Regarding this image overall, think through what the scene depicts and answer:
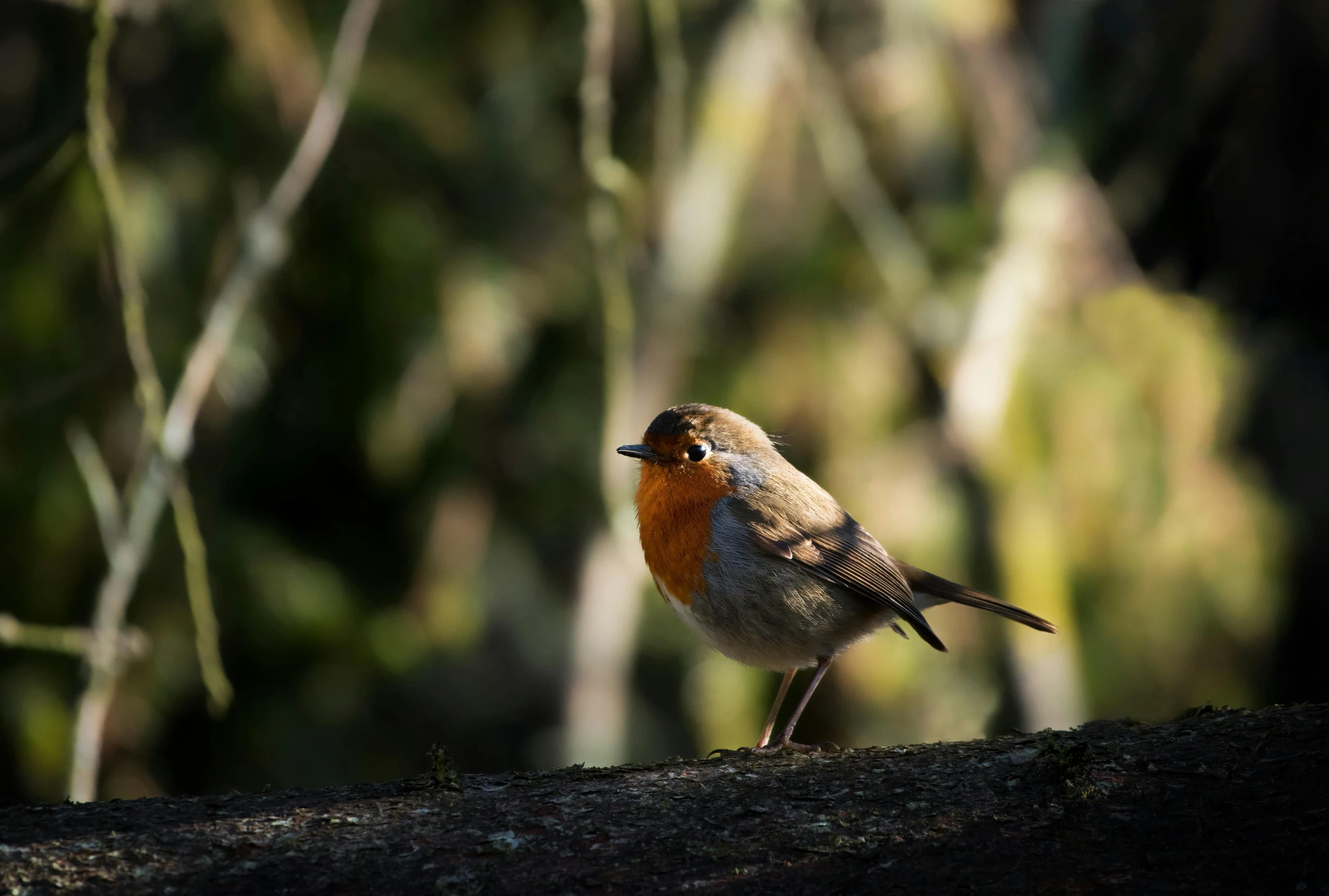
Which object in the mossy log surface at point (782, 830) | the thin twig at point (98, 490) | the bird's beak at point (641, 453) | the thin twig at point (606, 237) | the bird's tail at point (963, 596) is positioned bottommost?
the mossy log surface at point (782, 830)

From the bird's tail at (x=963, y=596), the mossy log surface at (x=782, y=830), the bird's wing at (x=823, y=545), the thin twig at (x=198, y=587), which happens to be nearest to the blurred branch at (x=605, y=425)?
the bird's wing at (x=823, y=545)

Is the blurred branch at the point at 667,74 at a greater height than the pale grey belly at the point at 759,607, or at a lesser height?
greater

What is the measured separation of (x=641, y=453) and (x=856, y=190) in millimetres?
1481

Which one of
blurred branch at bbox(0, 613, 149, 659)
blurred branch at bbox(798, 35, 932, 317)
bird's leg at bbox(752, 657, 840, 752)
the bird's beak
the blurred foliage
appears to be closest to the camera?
bird's leg at bbox(752, 657, 840, 752)

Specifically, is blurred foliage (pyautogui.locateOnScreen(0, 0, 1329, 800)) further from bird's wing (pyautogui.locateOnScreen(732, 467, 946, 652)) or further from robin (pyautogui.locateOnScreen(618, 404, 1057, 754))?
bird's wing (pyautogui.locateOnScreen(732, 467, 946, 652))

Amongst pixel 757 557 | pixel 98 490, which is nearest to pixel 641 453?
pixel 757 557

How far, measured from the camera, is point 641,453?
3.64 meters

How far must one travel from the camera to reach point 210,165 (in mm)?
5656

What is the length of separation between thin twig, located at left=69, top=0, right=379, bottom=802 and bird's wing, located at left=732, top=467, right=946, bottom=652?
1471 mm

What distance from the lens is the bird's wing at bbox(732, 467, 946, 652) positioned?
3.49m

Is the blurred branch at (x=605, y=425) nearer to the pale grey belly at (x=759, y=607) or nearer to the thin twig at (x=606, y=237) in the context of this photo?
the thin twig at (x=606, y=237)

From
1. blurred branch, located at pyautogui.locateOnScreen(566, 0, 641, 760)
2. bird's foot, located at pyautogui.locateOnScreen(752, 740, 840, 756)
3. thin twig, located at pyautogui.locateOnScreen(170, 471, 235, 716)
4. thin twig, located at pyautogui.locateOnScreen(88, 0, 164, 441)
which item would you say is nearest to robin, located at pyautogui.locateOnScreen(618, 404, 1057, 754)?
blurred branch, located at pyautogui.locateOnScreen(566, 0, 641, 760)

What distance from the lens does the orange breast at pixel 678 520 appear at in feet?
11.3

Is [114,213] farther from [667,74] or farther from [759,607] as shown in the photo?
[759,607]
